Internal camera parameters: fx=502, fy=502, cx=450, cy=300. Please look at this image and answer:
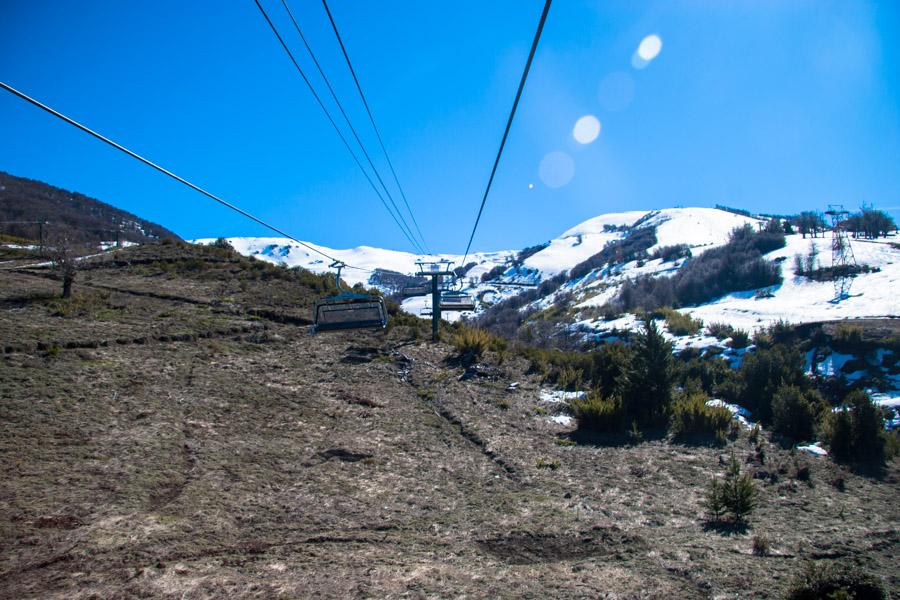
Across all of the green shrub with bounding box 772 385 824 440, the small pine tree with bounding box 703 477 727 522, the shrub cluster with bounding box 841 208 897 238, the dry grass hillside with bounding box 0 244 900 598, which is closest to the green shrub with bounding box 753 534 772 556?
the dry grass hillside with bounding box 0 244 900 598

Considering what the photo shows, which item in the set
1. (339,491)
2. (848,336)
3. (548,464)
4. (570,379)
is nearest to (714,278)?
(848,336)

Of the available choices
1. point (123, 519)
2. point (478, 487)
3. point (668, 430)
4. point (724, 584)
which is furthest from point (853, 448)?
point (123, 519)

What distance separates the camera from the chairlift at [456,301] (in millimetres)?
20333

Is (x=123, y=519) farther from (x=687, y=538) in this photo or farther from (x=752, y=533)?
(x=752, y=533)

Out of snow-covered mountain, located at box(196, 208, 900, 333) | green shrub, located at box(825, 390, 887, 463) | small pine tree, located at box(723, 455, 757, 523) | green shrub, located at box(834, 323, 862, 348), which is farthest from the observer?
snow-covered mountain, located at box(196, 208, 900, 333)

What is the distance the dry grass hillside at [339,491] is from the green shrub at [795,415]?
5.00 feet

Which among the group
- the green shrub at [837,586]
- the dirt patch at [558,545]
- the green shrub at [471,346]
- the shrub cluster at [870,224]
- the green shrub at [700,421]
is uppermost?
the shrub cluster at [870,224]

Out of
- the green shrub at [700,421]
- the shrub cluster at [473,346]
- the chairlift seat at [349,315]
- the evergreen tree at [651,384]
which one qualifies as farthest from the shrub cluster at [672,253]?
the chairlift seat at [349,315]

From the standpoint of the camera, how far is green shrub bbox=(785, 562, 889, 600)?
454cm

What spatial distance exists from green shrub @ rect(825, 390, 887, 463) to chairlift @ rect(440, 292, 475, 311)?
41.1 feet

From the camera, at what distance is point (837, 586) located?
4.67 meters

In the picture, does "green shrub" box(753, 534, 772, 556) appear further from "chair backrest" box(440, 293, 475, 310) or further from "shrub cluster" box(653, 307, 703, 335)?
"shrub cluster" box(653, 307, 703, 335)

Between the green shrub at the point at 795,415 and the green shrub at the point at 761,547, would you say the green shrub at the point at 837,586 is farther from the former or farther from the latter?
the green shrub at the point at 795,415

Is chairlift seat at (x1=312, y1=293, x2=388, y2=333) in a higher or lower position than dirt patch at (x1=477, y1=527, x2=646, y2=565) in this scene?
higher
